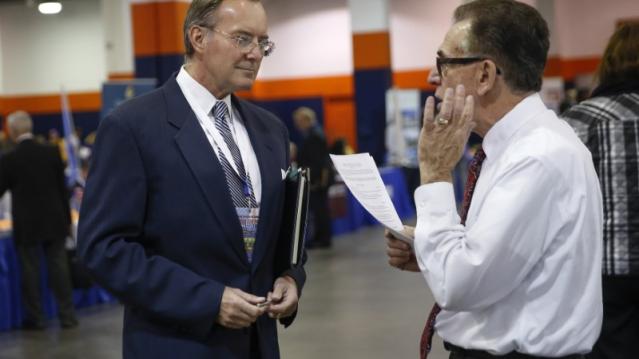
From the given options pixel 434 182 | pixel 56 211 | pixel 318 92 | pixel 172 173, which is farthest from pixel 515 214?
pixel 318 92

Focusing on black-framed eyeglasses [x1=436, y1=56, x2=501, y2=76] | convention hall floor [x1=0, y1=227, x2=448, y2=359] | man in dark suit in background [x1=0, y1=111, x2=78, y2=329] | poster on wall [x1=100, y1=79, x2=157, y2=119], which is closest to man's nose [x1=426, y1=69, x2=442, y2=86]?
black-framed eyeglasses [x1=436, y1=56, x2=501, y2=76]

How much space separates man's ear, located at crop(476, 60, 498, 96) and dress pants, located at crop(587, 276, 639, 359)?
1353 mm

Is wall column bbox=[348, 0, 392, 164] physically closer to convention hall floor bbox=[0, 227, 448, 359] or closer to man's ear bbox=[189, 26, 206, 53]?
convention hall floor bbox=[0, 227, 448, 359]

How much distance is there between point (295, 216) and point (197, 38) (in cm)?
50

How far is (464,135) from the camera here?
2.02 metres

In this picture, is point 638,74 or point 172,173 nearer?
point 172,173

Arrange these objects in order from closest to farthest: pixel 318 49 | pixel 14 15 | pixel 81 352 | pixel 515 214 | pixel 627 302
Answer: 1. pixel 515 214
2. pixel 627 302
3. pixel 81 352
4. pixel 318 49
5. pixel 14 15

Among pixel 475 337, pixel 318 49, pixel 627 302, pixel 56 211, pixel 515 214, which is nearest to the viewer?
pixel 515 214

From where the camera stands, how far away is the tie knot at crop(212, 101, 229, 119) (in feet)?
8.09

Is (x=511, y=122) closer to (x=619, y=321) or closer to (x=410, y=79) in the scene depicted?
(x=619, y=321)

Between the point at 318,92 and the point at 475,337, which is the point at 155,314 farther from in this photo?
the point at 318,92

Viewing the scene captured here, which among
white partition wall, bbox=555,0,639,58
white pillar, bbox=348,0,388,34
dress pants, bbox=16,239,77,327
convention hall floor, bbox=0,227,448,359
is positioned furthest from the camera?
white partition wall, bbox=555,0,639,58

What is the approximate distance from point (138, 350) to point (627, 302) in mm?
1673

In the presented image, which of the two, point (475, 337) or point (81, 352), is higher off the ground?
point (475, 337)
